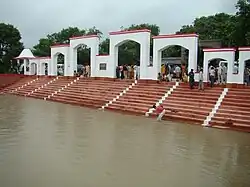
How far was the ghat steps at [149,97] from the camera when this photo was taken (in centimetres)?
1441

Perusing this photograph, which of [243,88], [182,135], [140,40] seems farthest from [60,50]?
[182,135]

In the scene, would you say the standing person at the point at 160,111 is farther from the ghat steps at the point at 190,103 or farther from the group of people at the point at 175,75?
the group of people at the point at 175,75

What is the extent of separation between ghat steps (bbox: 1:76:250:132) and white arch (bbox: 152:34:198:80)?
1337mm

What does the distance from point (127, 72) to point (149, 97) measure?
610 centimetres

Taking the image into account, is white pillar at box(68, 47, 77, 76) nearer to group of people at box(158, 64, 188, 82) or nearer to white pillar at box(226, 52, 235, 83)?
group of people at box(158, 64, 188, 82)

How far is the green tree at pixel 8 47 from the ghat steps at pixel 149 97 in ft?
49.0

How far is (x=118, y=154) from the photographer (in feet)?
28.7

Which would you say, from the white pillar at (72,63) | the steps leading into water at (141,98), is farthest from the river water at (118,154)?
the white pillar at (72,63)

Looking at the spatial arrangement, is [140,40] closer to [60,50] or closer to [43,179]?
[60,50]

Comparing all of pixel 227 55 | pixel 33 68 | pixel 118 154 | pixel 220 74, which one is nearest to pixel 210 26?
pixel 33 68

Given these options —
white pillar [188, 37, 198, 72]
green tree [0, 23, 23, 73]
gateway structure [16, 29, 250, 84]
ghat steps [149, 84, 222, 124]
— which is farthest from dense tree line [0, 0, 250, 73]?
ghat steps [149, 84, 222, 124]

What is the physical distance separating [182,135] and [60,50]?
19.2 meters

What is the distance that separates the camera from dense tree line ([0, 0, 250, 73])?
2583 cm

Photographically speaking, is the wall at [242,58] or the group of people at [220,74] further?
the group of people at [220,74]
